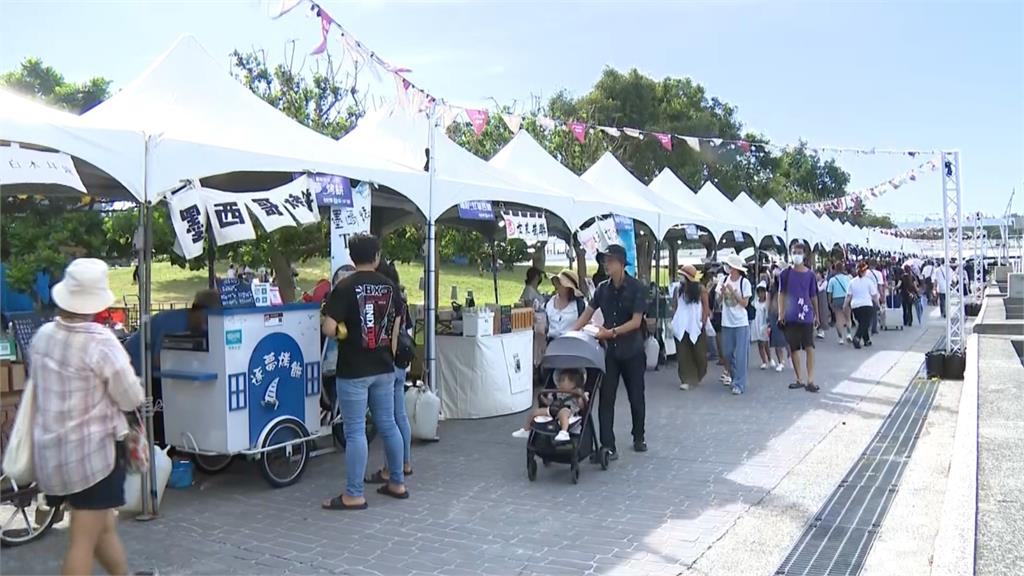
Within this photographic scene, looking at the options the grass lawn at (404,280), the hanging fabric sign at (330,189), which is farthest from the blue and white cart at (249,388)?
the grass lawn at (404,280)

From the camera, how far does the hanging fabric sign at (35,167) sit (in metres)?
4.38

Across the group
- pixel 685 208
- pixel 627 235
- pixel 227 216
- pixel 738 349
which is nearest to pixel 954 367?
pixel 738 349

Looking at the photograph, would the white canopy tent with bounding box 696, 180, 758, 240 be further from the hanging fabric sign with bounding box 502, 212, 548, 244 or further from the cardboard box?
the cardboard box

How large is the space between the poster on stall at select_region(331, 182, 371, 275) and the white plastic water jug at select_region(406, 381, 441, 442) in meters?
1.43

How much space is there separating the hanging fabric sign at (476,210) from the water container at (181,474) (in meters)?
3.68

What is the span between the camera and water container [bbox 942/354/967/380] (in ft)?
37.3

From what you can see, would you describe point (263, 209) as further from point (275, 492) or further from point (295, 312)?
point (275, 492)

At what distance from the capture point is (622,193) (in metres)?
13.0

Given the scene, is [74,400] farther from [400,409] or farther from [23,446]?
[400,409]

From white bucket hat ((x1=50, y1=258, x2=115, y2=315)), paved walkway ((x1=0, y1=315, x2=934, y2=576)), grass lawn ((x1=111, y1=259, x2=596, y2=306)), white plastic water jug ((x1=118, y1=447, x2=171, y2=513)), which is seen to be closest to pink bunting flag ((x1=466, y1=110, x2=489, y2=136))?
paved walkway ((x1=0, y1=315, x2=934, y2=576))

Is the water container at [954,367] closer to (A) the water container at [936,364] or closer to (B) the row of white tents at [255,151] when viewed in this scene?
(A) the water container at [936,364]

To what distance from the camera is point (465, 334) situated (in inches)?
330

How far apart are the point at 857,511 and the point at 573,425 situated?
2063mm

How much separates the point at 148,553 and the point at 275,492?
4.41 feet
